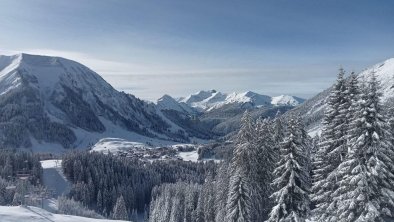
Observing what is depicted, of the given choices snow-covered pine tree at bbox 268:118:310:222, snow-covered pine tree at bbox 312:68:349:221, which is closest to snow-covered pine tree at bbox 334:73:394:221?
snow-covered pine tree at bbox 312:68:349:221

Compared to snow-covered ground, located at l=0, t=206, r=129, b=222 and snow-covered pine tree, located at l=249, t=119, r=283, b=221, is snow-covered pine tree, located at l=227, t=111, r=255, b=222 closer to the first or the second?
snow-covered pine tree, located at l=249, t=119, r=283, b=221

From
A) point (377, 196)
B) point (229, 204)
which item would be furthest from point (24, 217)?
point (377, 196)

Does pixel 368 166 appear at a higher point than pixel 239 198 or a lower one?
higher

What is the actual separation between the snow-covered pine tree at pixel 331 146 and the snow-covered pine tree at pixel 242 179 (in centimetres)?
1043

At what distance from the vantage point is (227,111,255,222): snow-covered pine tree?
52438 mm

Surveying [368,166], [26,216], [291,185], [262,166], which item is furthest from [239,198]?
[26,216]

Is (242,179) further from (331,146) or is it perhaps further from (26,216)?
(26,216)

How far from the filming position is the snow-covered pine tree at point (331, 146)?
40.2 metres

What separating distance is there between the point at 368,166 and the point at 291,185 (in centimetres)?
971

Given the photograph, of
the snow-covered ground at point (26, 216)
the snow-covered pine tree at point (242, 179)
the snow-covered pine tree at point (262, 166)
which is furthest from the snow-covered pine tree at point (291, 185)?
the snow-covered ground at point (26, 216)

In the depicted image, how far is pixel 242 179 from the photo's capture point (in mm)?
52281

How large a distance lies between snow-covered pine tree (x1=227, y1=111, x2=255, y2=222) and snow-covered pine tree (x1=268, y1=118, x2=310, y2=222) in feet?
29.3

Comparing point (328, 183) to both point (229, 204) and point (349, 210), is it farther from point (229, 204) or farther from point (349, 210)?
point (229, 204)

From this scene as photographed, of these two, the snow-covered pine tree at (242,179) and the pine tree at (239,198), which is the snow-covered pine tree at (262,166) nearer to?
the snow-covered pine tree at (242,179)
